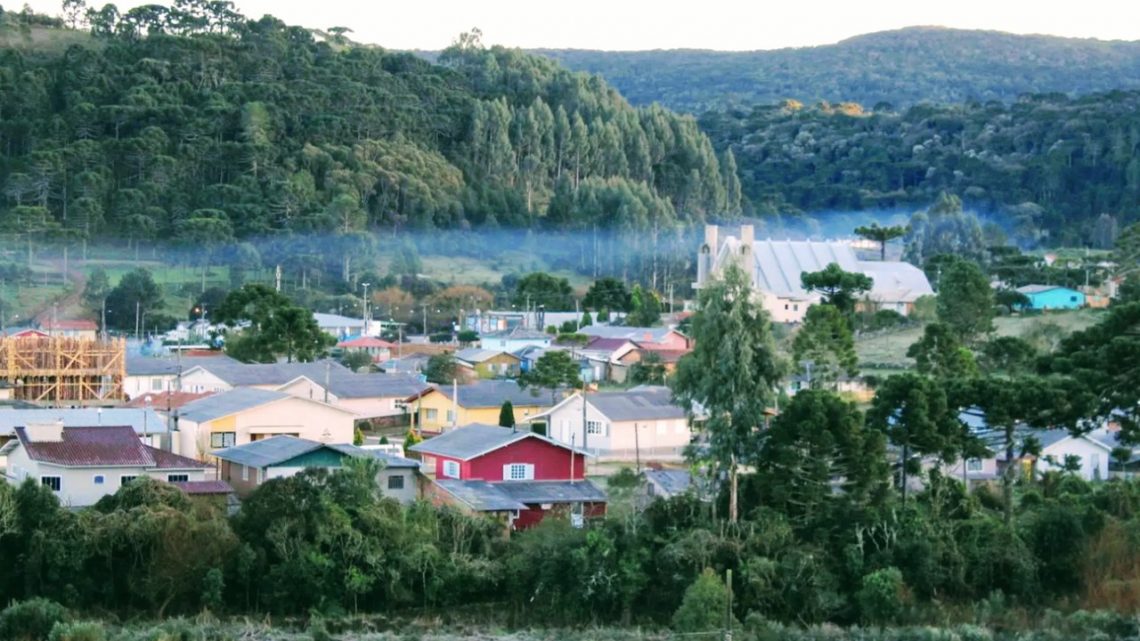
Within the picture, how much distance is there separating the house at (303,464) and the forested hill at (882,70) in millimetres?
129349

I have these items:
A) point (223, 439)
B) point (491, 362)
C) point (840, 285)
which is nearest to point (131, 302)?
point (491, 362)

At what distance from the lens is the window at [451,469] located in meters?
20.3

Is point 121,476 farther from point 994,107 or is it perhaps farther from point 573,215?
point 994,107

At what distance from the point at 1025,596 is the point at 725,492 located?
296 centimetres

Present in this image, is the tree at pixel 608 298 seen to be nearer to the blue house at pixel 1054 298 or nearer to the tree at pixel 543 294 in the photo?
the tree at pixel 543 294

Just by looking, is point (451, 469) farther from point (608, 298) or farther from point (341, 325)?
point (608, 298)

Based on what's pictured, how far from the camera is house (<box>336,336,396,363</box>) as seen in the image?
3734 cm

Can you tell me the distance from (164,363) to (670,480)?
45.2ft

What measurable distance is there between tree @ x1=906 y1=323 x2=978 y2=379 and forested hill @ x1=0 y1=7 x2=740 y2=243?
31.4m

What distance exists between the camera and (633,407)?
24359 mm

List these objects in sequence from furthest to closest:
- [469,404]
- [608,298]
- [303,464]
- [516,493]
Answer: [608,298] < [469,404] < [303,464] < [516,493]

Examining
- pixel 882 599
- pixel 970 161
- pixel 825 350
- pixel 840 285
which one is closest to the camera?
pixel 882 599

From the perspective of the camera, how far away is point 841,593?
53.1 ft

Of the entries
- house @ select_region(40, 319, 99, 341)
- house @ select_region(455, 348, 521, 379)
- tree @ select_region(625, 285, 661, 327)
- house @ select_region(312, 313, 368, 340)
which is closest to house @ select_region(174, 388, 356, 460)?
house @ select_region(455, 348, 521, 379)
